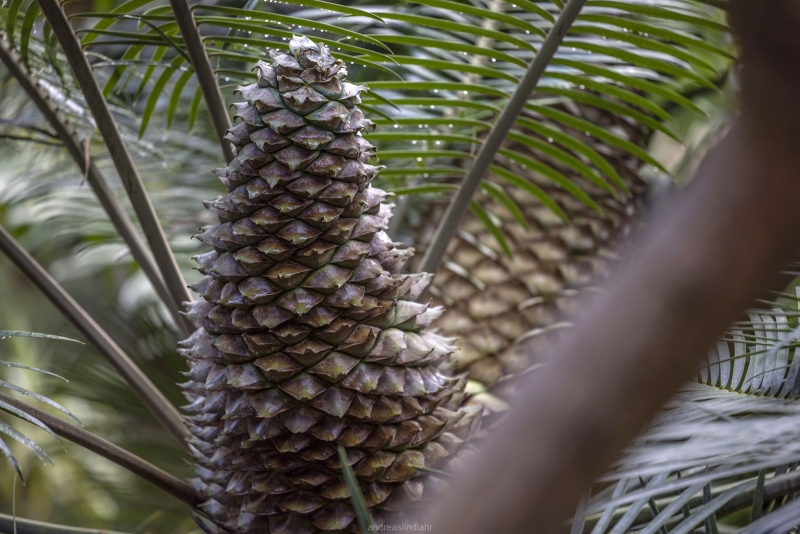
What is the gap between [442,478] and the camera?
1.48 ft

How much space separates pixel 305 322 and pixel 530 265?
790 millimetres

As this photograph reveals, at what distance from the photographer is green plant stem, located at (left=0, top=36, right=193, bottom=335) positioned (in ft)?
1.84

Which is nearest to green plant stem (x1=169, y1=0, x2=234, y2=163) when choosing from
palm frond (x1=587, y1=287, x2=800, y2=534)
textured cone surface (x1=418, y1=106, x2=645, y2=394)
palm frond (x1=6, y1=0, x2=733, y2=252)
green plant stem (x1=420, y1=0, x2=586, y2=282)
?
palm frond (x1=6, y1=0, x2=733, y2=252)

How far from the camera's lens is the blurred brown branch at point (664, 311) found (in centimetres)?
11

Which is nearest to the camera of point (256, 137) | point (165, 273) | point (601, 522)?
point (601, 522)

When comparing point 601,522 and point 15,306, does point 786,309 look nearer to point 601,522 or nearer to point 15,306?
point 601,522

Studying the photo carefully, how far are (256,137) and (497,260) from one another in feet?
2.62

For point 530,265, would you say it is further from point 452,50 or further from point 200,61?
point 200,61

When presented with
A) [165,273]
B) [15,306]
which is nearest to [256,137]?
[165,273]

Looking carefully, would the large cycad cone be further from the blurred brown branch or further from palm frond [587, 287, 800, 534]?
the blurred brown branch

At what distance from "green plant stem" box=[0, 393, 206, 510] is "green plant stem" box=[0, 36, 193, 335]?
0.47ft

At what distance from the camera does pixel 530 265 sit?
1147mm

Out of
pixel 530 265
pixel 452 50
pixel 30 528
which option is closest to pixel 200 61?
pixel 452 50

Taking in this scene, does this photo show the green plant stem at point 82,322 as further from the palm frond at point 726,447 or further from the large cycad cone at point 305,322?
the palm frond at point 726,447
